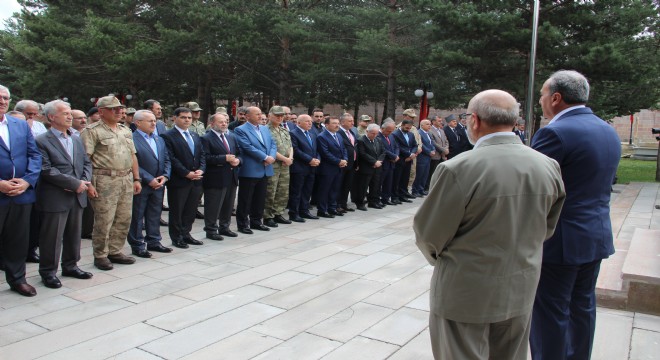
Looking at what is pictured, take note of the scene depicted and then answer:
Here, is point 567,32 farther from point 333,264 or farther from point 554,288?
point 554,288

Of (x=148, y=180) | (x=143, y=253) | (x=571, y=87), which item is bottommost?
(x=143, y=253)

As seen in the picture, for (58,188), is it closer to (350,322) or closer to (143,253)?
(143,253)

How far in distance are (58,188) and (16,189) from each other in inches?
17.7

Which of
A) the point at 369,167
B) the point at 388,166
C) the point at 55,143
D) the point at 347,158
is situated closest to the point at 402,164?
the point at 388,166

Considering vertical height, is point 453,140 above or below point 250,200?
above

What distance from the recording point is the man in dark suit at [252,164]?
709 centimetres

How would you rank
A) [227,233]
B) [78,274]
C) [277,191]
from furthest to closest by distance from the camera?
[277,191] < [227,233] < [78,274]

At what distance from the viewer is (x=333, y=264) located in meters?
5.54

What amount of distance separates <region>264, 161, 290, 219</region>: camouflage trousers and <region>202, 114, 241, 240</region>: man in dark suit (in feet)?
2.77

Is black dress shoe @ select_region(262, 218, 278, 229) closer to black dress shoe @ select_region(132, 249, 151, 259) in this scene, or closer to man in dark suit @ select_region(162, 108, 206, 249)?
man in dark suit @ select_region(162, 108, 206, 249)

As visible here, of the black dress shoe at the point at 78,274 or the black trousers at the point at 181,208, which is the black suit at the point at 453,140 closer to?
the black trousers at the point at 181,208

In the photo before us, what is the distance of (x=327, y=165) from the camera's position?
→ 8523mm

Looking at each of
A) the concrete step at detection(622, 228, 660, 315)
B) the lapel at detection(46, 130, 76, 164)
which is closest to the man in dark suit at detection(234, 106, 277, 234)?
the lapel at detection(46, 130, 76, 164)

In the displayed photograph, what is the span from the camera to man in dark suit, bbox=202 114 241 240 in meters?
6.59
